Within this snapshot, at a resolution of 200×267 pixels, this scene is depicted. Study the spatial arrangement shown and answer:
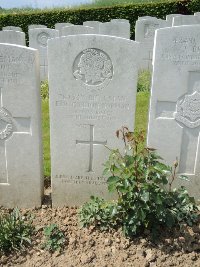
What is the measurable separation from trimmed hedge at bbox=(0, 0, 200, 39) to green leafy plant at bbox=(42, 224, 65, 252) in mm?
11516

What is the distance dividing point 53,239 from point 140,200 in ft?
2.90

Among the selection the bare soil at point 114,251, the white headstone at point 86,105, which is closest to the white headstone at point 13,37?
the white headstone at point 86,105

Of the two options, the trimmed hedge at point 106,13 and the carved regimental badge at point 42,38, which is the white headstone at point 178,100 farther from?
the trimmed hedge at point 106,13

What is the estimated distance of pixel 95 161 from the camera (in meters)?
3.66

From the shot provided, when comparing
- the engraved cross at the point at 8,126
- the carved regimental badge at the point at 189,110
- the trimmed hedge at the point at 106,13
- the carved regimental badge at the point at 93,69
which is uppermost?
the trimmed hedge at the point at 106,13

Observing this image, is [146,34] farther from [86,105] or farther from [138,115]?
[86,105]

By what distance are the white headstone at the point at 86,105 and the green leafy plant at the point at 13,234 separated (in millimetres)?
589

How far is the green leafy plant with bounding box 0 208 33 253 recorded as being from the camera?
310cm

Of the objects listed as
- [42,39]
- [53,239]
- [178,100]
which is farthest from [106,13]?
[53,239]

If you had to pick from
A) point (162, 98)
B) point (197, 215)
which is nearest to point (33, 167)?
point (162, 98)

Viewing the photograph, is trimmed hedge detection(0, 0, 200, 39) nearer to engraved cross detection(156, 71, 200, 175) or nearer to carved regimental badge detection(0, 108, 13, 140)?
engraved cross detection(156, 71, 200, 175)

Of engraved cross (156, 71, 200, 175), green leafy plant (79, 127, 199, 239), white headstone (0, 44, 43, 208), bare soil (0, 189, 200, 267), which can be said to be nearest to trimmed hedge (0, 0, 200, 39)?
engraved cross (156, 71, 200, 175)

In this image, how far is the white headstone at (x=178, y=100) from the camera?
3.28 m

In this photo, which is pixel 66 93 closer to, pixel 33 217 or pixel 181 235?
pixel 33 217
